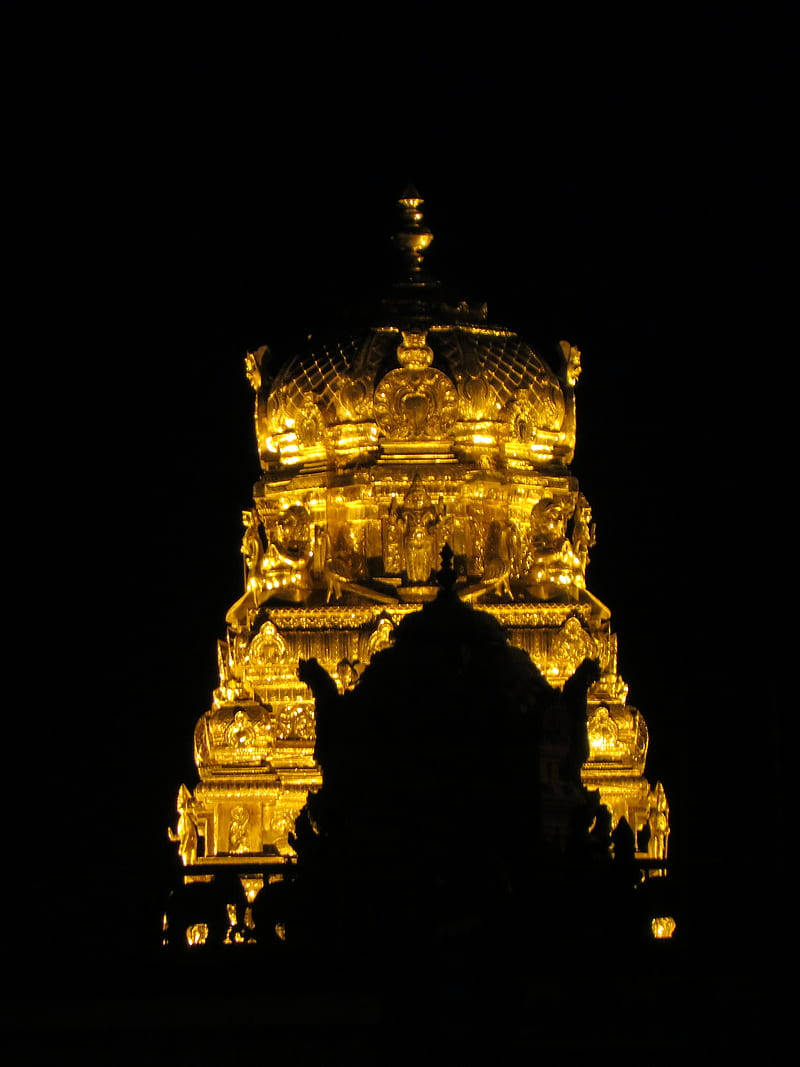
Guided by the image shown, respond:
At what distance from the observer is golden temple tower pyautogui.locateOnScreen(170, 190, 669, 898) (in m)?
48.9

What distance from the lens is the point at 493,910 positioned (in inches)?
1641

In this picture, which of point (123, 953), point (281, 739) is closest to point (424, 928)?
point (123, 953)

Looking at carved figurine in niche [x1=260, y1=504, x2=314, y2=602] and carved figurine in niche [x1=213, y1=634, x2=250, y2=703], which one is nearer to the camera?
carved figurine in niche [x1=213, y1=634, x2=250, y2=703]

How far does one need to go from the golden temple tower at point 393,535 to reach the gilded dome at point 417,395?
0.08 feet

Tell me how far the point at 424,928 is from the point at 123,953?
393cm

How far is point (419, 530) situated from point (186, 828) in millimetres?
4346

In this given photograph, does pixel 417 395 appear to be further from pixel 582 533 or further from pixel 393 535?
pixel 582 533

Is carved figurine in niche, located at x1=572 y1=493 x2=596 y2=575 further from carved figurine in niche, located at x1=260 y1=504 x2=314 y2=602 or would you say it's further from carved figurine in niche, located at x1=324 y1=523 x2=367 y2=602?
carved figurine in niche, located at x1=260 y1=504 x2=314 y2=602

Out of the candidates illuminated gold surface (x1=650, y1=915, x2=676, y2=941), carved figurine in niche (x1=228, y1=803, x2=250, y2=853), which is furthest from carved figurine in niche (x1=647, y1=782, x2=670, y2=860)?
carved figurine in niche (x1=228, y1=803, x2=250, y2=853)

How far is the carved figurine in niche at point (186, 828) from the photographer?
4859 centimetres

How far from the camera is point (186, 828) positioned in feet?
160

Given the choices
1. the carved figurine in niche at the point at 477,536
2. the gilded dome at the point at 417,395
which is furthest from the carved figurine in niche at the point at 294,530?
the carved figurine in niche at the point at 477,536

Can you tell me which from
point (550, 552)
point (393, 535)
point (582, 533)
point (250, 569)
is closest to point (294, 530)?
point (250, 569)

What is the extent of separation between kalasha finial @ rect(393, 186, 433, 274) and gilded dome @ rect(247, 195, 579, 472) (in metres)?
0.55
